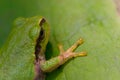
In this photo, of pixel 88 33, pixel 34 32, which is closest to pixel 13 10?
pixel 34 32

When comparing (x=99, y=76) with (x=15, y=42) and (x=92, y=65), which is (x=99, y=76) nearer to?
(x=92, y=65)

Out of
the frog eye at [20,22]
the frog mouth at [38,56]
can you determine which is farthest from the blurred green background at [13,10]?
the frog mouth at [38,56]

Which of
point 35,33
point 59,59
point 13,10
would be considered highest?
point 13,10

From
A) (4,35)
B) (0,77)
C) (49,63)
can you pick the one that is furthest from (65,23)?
(0,77)

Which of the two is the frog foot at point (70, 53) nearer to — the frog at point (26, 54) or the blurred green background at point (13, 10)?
the frog at point (26, 54)

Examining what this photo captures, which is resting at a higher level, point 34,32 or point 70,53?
point 34,32

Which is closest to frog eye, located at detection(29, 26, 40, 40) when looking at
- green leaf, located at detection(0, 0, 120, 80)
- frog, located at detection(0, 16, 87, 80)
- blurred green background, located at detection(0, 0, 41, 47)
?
frog, located at detection(0, 16, 87, 80)

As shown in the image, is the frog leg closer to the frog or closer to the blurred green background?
the frog

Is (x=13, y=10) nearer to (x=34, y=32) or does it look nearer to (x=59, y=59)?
(x=34, y=32)
